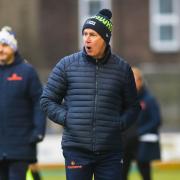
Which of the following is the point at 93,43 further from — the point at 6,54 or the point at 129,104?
the point at 6,54

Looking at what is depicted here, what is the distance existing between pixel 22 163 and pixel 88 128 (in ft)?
5.36

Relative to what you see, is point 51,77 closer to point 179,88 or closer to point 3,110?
point 3,110

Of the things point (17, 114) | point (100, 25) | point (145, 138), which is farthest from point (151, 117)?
point (100, 25)

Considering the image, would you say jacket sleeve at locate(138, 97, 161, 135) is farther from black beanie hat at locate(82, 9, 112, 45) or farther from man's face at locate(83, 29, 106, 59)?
man's face at locate(83, 29, 106, 59)

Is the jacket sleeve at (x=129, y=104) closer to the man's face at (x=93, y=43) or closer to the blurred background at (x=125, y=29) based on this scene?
the man's face at (x=93, y=43)

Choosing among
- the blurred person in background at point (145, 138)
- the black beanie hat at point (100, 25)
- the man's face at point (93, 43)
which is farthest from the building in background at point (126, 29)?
the man's face at point (93, 43)

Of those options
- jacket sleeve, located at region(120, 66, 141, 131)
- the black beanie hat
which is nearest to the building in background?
jacket sleeve, located at region(120, 66, 141, 131)

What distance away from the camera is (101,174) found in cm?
847

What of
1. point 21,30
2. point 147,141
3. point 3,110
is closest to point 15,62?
point 3,110

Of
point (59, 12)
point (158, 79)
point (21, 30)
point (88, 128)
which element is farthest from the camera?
point (59, 12)

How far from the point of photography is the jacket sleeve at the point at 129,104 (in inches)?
340

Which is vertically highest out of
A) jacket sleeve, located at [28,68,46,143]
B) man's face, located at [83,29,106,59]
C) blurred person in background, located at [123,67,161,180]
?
man's face, located at [83,29,106,59]

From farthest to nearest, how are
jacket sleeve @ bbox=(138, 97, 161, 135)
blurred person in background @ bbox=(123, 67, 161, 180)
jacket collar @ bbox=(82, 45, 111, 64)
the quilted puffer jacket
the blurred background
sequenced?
the blurred background, jacket sleeve @ bbox=(138, 97, 161, 135), blurred person in background @ bbox=(123, 67, 161, 180), jacket collar @ bbox=(82, 45, 111, 64), the quilted puffer jacket

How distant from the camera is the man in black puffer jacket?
27.6 ft
